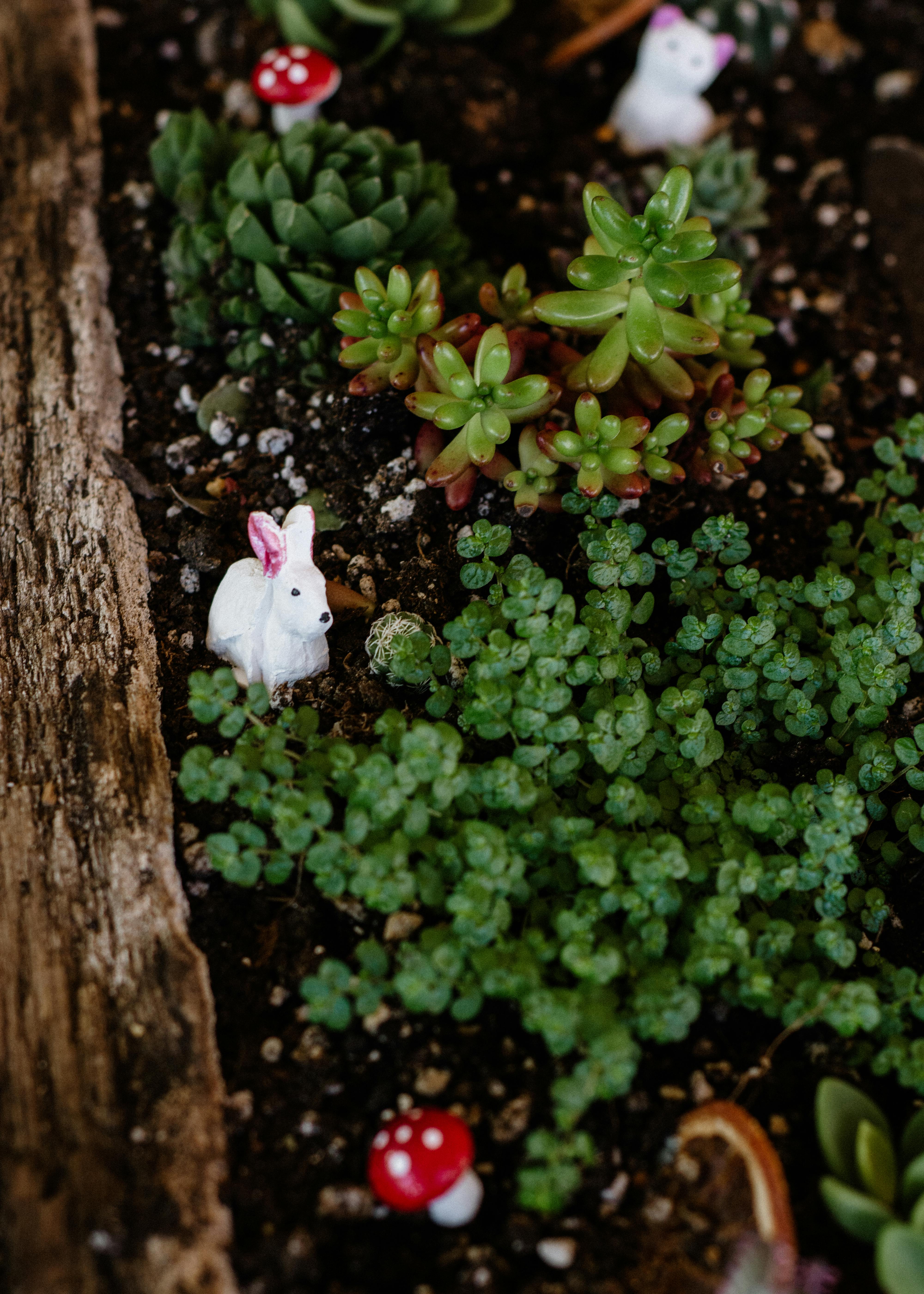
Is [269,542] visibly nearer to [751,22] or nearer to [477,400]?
[477,400]

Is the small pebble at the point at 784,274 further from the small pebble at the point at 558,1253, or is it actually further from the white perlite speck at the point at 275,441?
the small pebble at the point at 558,1253

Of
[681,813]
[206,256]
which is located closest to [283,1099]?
[681,813]

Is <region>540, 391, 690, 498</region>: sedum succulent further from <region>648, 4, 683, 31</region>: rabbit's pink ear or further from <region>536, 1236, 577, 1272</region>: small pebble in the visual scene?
<region>648, 4, 683, 31</region>: rabbit's pink ear

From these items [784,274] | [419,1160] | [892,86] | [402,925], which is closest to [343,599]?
[402,925]

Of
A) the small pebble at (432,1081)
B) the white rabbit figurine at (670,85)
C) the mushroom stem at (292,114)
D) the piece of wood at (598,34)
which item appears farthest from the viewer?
the piece of wood at (598,34)

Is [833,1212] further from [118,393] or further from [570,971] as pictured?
[118,393]

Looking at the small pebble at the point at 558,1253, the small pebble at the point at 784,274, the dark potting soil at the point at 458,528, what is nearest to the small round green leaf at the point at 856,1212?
the dark potting soil at the point at 458,528
